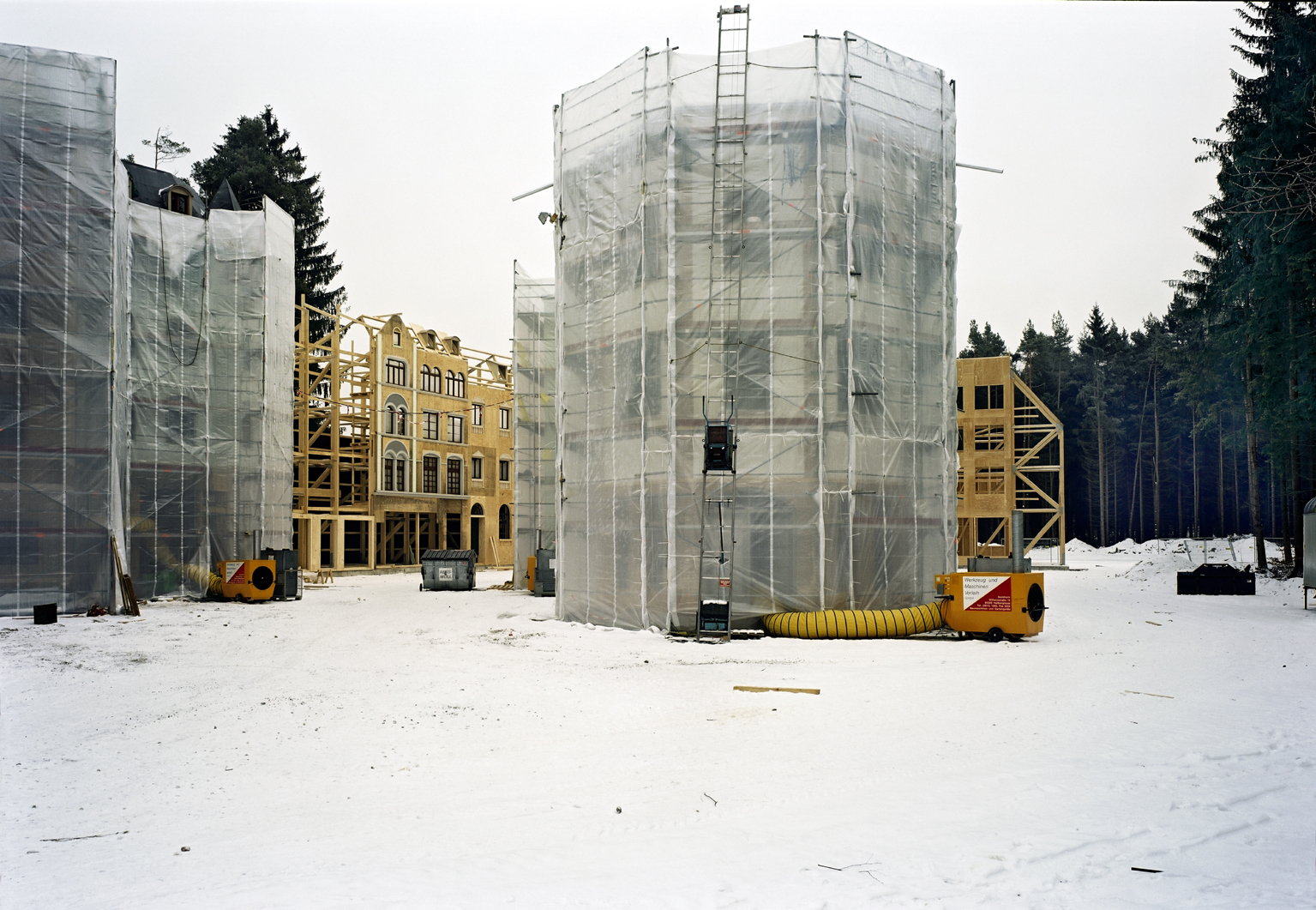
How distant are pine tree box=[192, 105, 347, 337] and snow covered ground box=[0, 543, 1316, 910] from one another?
4162 cm

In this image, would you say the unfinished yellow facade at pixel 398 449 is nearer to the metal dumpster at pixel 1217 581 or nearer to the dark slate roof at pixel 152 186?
the dark slate roof at pixel 152 186

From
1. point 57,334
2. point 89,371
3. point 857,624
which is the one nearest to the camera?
point 857,624

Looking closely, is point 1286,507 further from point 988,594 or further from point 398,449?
point 398,449

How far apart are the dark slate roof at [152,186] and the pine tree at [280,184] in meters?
20.3

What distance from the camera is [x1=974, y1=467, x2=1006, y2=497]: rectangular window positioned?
43.7 metres

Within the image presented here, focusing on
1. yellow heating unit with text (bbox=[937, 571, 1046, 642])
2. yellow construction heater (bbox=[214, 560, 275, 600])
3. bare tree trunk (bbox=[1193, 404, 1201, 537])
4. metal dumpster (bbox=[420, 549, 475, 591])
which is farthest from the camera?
bare tree trunk (bbox=[1193, 404, 1201, 537])

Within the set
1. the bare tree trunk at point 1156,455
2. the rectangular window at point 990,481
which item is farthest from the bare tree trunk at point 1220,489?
the rectangular window at point 990,481

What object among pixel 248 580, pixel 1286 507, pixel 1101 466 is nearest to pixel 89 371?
pixel 248 580

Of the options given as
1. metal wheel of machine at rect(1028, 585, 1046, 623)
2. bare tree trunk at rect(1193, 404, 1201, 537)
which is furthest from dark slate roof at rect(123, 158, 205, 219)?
bare tree trunk at rect(1193, 404, 1201, 537)

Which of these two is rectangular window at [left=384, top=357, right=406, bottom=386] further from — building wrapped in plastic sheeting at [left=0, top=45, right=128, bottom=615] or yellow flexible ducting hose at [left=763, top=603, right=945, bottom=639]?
yellow flexible ducting hose at [left=763, top=603, right=945, bottom=639]

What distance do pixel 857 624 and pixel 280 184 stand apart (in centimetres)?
4659

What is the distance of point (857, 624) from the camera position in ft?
53.6

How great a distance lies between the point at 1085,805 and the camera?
6531 millimetres

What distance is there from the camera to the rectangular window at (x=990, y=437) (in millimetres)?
44500
